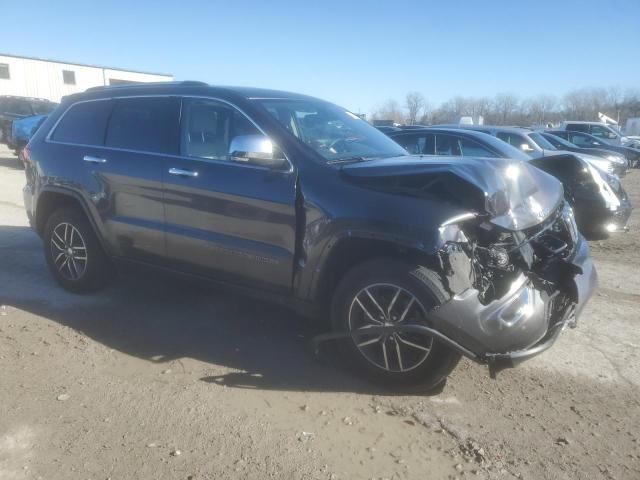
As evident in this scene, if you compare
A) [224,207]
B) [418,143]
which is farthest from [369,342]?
[418,143]

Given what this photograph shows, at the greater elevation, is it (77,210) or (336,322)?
(77,210)

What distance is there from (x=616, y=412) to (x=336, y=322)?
1.75 m

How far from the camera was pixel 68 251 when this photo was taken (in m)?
4.93

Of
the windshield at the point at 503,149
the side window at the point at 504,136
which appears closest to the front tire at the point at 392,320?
the windshield at the point at 503,149

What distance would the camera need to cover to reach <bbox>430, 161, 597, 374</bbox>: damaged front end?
115 inches

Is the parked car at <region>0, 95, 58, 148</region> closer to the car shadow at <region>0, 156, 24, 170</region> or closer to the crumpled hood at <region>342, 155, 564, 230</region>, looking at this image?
the car shadow at <region>0, 156, 24, 170</region>

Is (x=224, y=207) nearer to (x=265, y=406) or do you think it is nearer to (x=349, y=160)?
(x=349, y=160)

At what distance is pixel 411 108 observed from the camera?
66.8 metres

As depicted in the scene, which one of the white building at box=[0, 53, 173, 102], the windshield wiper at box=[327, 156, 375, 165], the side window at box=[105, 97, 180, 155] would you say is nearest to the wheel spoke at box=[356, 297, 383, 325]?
the windshield wiper at box=[327, 156, 375, 165]

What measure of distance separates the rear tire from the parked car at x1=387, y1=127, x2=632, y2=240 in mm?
4103

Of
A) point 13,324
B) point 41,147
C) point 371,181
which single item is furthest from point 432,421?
point 41,147

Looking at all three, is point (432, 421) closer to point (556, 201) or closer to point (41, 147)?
point (556, 201)

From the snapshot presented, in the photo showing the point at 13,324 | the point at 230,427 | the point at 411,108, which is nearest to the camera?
the point at 230,427

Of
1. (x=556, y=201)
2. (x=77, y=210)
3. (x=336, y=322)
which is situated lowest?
(x=336, y=322)
